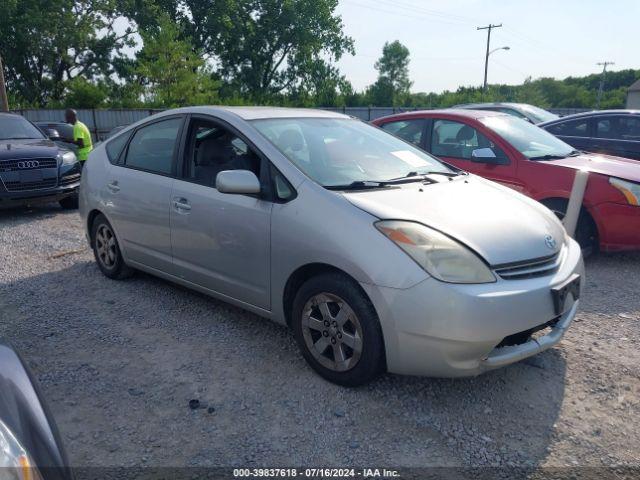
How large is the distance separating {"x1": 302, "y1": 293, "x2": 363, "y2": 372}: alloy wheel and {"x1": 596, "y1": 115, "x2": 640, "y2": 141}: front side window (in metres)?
6.52

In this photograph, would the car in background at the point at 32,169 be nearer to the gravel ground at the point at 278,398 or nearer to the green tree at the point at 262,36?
the gravel ground at the point at 278,398

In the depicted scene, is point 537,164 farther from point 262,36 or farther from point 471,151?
point 262,36

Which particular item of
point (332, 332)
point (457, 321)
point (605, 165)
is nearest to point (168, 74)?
point (605, 165)

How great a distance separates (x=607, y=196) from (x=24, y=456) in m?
5.27

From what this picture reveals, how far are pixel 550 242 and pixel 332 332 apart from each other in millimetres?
1371

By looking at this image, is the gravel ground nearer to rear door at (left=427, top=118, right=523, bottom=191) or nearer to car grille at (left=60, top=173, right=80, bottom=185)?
rear door at (left=427, top=118, right=523, bottom=191)

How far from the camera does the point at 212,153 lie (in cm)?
391

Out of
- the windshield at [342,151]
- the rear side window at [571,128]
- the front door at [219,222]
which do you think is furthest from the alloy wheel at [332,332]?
the rear side window at [571,128]

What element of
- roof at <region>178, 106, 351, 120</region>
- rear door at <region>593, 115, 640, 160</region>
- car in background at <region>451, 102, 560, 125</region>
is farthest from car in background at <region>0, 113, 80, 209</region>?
rear door at <region>593, 115, 640, 160</region>

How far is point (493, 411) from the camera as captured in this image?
9.33ft

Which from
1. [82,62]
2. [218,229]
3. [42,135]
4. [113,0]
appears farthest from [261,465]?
[82,62]

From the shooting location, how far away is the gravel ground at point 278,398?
253 centimetres

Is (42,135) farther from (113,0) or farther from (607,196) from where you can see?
(113,0)

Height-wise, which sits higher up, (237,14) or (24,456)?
(237,14)
